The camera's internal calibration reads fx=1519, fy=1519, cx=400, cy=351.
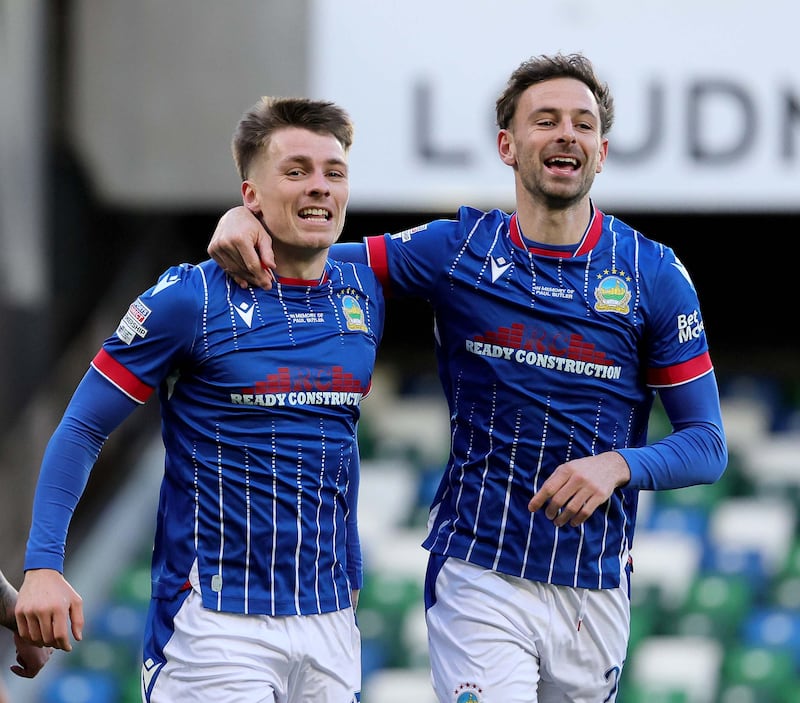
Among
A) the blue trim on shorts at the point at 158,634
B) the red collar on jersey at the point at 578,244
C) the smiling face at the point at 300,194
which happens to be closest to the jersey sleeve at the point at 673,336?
the red collar on jersey at the point at 578,244

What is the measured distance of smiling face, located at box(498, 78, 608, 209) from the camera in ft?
10.4

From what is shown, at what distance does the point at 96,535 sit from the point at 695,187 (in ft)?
12.2

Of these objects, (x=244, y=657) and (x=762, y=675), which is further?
(x=762, y=675)

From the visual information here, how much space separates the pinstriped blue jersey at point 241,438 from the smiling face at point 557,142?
58 centimetres

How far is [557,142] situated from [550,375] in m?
0.49

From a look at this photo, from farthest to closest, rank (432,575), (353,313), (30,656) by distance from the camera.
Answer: (432,575)
(353,313)
(30,656)

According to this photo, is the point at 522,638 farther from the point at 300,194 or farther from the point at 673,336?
the point at 300,194

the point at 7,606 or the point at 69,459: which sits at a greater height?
the point at 69,459

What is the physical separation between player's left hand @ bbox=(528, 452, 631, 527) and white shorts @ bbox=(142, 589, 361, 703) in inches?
18.5

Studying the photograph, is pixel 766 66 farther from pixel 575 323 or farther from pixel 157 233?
pixel 575 323

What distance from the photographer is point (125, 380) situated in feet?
9.53

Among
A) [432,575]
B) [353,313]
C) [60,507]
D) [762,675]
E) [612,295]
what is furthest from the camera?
[762,675]

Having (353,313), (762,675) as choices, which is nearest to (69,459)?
(353,313)

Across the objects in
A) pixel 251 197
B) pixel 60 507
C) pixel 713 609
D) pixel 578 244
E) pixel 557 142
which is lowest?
pixel 713 609
